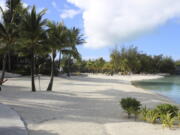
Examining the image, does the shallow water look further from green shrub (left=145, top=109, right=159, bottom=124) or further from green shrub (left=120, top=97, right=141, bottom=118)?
green shrub (left=145, top=109, right=159, bottom=124)

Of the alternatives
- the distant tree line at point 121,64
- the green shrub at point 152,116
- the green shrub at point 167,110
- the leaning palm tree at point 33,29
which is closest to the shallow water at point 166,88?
the green shrub at point 167,110

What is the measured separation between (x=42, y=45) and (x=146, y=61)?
68.3 metres

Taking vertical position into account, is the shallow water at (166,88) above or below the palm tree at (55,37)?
below

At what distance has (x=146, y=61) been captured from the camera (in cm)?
7938

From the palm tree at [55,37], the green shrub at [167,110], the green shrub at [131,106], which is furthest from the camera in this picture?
the palm tree at [55,37]

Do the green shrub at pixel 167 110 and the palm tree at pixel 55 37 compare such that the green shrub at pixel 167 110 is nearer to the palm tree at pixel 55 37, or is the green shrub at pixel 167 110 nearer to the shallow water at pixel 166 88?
the shallow water at pixel 166 88

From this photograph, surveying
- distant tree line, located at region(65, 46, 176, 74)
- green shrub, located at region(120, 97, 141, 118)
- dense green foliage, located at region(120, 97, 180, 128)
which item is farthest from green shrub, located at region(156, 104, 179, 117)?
distant tree line, located at region(65, 46, 176, 74)

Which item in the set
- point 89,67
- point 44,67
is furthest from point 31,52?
point 89,67

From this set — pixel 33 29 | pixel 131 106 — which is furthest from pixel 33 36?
pixel 131 106

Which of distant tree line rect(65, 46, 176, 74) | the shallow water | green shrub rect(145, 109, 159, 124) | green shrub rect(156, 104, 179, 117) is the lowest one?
the shallow water

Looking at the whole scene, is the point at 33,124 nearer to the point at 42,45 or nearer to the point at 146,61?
the point at 42,45

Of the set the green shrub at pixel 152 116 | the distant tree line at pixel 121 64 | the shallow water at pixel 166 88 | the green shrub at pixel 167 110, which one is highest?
the distant tree line at pixel 121 64

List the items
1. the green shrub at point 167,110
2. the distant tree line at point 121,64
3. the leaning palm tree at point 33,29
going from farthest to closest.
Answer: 1. the distant tree line at point 121,64
2. the leaning palm tree at point 33,29
3. the green shrub at point 167,110

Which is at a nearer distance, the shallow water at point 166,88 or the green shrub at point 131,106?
the green shrub at point 131,106
